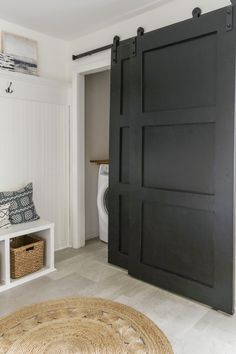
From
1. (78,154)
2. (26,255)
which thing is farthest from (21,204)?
(78,154)

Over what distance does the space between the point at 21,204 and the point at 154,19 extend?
220 cm

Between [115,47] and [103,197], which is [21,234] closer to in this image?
[103,197]

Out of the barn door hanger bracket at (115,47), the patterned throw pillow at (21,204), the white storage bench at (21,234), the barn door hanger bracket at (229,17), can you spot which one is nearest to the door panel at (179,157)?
the barn door hanger bracket at (229,17)

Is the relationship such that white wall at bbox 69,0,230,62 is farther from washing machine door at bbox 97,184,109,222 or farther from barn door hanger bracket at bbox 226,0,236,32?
washing machine door at bbox 97,184,109,222

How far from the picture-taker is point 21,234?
9.09ft

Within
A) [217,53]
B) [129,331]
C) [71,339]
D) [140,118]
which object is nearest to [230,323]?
[129,331]

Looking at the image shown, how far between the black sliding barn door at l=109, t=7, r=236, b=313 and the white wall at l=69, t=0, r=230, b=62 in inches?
8.7

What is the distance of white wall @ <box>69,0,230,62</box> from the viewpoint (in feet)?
8.10

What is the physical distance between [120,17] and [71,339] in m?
2.86

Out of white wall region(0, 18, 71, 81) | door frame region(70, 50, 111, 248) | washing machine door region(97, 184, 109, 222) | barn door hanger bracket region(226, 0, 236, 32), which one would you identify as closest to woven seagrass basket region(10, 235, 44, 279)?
door frame region(70, 50, 111, 248)

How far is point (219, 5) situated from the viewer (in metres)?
2.38

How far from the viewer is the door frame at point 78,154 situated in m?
3.54

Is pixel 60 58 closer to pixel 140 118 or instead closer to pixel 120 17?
pixel 120 17

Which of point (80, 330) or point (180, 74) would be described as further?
point (180, 74)
